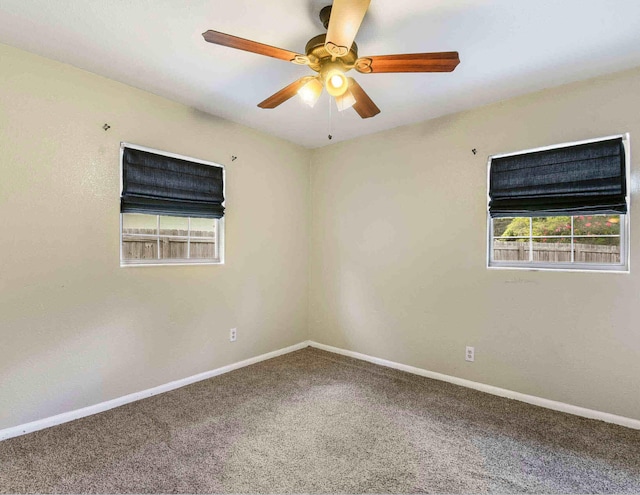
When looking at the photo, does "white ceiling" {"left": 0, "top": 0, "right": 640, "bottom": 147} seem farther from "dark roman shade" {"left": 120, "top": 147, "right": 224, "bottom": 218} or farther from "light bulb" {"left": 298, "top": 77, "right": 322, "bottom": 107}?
"dark roman shade" {"left": 120, "top": 147, "right": 224, "bottom": 218}

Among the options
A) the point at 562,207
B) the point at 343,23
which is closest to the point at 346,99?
the point at 343,23

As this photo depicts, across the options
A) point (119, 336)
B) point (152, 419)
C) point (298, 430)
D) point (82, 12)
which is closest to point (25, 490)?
point (152, 419)

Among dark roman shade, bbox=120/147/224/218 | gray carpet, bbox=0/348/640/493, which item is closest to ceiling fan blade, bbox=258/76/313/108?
dark roman shade, bbox=120/147/224/218

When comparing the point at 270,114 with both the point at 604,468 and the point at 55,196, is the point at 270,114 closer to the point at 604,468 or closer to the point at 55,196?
the point at 55,196

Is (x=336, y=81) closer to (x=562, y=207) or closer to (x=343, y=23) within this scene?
(x=343, y=23)

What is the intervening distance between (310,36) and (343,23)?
0.57 meters

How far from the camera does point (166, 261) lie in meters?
2.84

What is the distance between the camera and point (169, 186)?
9.07 ft

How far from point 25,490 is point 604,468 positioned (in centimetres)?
295

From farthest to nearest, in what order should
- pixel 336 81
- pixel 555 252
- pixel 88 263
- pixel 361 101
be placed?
pixel 555 252 < pixel 88 263 < pixel 361 101 < pixel 336 81

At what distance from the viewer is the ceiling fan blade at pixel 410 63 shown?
1.60 m

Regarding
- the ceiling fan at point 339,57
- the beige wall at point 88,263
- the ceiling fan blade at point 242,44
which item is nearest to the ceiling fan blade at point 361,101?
the ceiling fan at point 339,57

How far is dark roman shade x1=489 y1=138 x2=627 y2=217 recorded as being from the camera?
228 centimetres

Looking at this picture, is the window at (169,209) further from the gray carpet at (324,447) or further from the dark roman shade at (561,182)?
the dark roman shade at (561,182)
